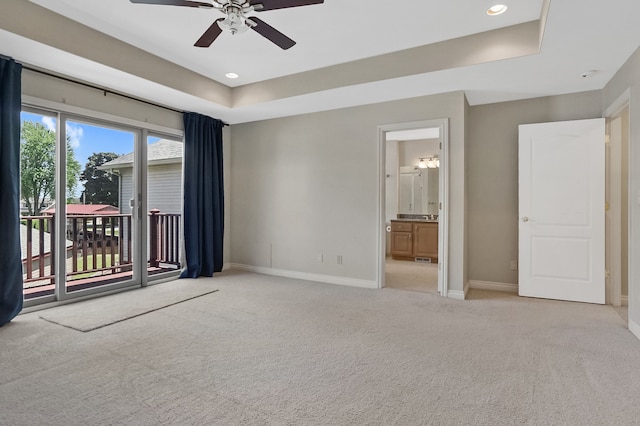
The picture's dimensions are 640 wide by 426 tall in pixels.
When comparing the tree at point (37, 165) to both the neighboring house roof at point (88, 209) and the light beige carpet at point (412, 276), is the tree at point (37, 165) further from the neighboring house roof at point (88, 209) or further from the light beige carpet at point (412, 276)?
the light beige carpet at point (412, 276)

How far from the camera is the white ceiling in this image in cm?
269

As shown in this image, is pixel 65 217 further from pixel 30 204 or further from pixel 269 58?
pixel 269 58

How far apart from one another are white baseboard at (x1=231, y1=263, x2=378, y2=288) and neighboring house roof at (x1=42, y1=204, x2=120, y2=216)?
7.02ft

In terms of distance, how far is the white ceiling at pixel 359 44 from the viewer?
2.69 m

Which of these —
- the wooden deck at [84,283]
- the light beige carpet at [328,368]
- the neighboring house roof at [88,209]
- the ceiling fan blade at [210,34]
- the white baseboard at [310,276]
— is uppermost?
the ceiling fan blade at [210,34]

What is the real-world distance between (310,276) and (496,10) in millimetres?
3827

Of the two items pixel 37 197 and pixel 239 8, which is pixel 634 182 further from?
pixel 37 197

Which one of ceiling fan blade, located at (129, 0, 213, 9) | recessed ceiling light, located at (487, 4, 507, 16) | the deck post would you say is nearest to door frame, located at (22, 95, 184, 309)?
the deck post

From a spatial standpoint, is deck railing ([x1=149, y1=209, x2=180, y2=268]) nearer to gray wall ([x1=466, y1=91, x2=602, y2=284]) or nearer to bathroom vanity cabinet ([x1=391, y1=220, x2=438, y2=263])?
bathroom vanity cabinet ([x1=391, y1=220, x2=438, y2=263])

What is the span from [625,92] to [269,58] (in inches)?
139

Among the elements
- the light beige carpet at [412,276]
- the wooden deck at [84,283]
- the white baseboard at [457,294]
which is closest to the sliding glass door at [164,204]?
the wooden deck at [84,283]

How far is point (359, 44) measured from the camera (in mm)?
3418

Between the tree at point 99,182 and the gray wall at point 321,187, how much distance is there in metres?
1.90

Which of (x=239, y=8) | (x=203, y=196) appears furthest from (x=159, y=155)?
(x=239, y=8)
